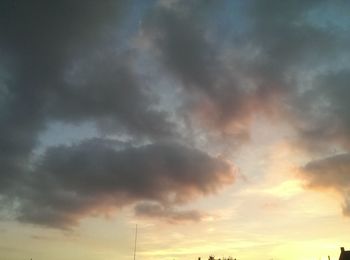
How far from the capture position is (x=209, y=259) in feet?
340

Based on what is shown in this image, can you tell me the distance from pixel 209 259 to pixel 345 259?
1307 inches

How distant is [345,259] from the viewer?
274ft

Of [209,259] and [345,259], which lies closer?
[345,259]
